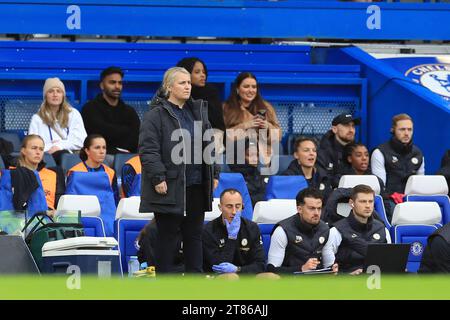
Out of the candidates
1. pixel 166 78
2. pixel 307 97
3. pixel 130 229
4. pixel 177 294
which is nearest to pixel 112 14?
pixel 307 97

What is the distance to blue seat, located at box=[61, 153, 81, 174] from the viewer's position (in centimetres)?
1360

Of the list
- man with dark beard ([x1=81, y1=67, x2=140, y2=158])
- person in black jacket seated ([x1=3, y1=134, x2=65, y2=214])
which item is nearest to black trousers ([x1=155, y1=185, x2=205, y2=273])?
person in black jacket seated ([x1=3, y1=134, x2=65, y2=214])

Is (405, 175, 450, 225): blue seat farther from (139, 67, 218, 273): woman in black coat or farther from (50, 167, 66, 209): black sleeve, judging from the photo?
(139, 67, 218, 273): woman in black coat

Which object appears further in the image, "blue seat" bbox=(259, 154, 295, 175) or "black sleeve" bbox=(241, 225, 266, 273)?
"blue seat" bbox=(259, 154, 295, 175)

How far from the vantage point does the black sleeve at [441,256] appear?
411 inches

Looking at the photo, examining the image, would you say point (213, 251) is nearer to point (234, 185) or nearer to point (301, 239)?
point (301, 239)

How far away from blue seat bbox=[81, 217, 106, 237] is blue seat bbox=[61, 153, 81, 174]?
1770 millimetres

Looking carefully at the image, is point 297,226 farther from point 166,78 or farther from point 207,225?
point 166,78

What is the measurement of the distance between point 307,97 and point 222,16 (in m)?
1.89

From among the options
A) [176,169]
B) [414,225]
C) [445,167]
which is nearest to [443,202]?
[445,167]

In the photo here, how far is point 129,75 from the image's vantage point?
51.9 feet

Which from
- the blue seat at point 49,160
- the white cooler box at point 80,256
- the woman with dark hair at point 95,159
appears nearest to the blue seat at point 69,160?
the blue seat at point 49,160

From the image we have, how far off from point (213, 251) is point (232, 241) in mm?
180
